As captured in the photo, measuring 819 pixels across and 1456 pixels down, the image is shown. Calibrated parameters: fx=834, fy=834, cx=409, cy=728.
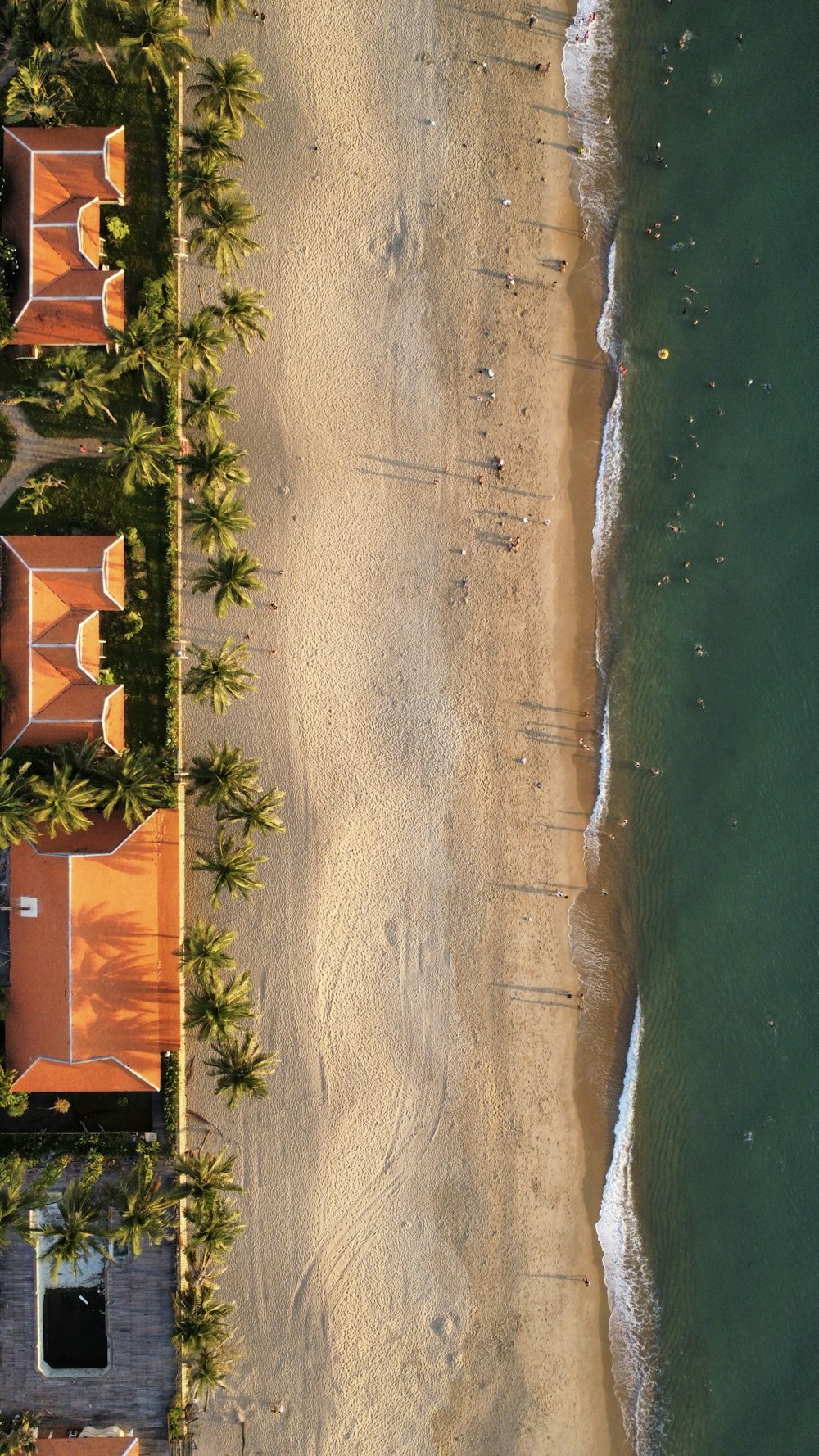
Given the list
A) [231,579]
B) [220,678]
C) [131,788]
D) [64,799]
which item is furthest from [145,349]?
[64,799]

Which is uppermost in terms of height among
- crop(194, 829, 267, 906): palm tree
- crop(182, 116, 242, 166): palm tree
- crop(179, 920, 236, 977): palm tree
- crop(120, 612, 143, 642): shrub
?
crop(182, 116, 242, 166): palm tree

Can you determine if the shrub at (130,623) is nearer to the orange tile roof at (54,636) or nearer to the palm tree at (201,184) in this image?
the orange tile roof at (54,636)

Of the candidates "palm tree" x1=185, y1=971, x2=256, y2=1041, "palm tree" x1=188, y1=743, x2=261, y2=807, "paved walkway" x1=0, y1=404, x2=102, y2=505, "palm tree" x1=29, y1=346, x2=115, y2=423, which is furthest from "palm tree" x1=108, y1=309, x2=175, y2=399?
"palm tree" x1=185, y1=971, x2=256, y2=1041

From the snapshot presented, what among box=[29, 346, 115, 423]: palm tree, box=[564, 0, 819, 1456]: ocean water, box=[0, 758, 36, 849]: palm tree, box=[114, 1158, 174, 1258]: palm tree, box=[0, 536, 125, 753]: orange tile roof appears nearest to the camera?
box=[114, 1158, 174, 1258]: palm tree

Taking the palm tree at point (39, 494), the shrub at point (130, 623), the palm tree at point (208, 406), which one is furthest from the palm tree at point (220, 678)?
the palm tree at point (39, 494)

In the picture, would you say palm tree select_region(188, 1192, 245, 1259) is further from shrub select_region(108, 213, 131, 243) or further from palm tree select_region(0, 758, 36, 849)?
shrub select_region(108, 213, 131, 243)

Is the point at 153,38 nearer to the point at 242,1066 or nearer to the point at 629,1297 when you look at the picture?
the point at 242,1066

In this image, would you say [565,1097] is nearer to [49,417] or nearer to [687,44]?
[49,417]
